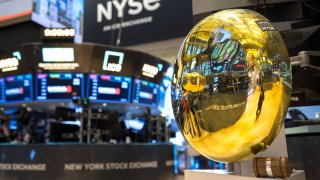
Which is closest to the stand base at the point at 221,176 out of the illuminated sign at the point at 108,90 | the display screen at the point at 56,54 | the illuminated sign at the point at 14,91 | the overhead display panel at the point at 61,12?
the illuminated sign at the point at 108,90


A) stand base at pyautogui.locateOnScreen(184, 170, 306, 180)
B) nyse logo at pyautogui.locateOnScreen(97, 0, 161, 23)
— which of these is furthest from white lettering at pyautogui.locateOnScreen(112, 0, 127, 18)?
stand base at pyautogui.locateOnScreen(184, 170, 306, 180)

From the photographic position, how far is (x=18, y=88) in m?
4.95

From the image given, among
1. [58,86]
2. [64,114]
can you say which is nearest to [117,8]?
[58,86]

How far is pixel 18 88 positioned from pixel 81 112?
1.33 metres

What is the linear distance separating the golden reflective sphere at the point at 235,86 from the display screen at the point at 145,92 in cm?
449

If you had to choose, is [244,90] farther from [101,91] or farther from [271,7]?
[101,91]

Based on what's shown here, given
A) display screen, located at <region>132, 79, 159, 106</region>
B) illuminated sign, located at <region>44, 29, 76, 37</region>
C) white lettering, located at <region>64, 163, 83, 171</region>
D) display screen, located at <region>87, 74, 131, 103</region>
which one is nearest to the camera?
white lettering, located at <region>64, 163, 83, 171</region>

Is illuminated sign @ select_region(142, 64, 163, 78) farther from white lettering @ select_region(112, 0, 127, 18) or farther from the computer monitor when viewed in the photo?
the computer monitor

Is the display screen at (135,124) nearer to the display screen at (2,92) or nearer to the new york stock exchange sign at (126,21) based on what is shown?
the new york stock exchange sign at (126,21)

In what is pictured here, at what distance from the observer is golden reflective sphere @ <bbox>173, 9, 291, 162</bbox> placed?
0.67 meters

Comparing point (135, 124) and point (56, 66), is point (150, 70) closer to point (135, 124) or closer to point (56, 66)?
point (135, 124)

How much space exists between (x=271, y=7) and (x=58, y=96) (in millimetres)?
4133

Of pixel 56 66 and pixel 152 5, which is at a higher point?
pixel 152 5

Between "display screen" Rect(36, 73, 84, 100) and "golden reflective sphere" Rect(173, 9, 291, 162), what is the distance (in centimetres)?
432
